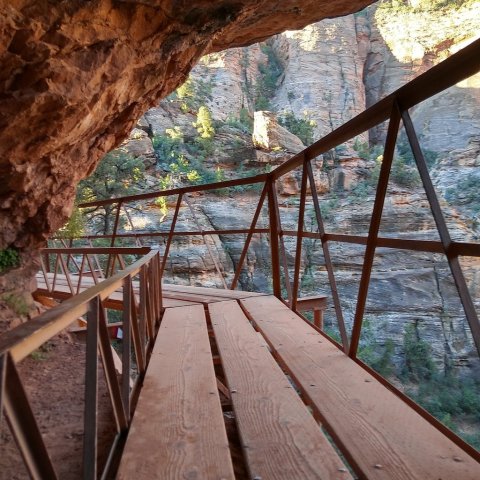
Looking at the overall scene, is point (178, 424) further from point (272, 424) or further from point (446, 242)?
point (446, 242)

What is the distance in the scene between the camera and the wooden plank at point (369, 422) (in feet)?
4.08

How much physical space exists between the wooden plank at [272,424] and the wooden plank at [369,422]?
7cm

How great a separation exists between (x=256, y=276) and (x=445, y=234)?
51.1 feet

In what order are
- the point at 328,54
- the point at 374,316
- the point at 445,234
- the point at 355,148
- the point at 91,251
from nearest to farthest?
the point at 445,234
the point at 91,251
the point at 374,316
the point at 355,148
the point at 328,54

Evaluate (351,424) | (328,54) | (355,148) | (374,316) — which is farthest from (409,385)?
(328,54)

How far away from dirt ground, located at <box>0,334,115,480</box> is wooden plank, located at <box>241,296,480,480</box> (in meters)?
0.94

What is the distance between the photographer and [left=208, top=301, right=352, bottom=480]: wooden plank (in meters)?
1.28

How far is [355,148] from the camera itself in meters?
23.5

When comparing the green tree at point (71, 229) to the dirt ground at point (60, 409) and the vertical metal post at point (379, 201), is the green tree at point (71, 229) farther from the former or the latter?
the vertical metal post at point (379, 201)

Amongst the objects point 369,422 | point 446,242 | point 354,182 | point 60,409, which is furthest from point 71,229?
point 354,182

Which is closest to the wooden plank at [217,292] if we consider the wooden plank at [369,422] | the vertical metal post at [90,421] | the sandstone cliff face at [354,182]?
the wooden plank at [369,422]

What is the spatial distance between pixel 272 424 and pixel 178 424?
0.36 metres

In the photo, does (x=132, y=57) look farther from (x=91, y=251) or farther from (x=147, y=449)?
(x=147, y=449)

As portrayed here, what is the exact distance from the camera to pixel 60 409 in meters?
2.72
